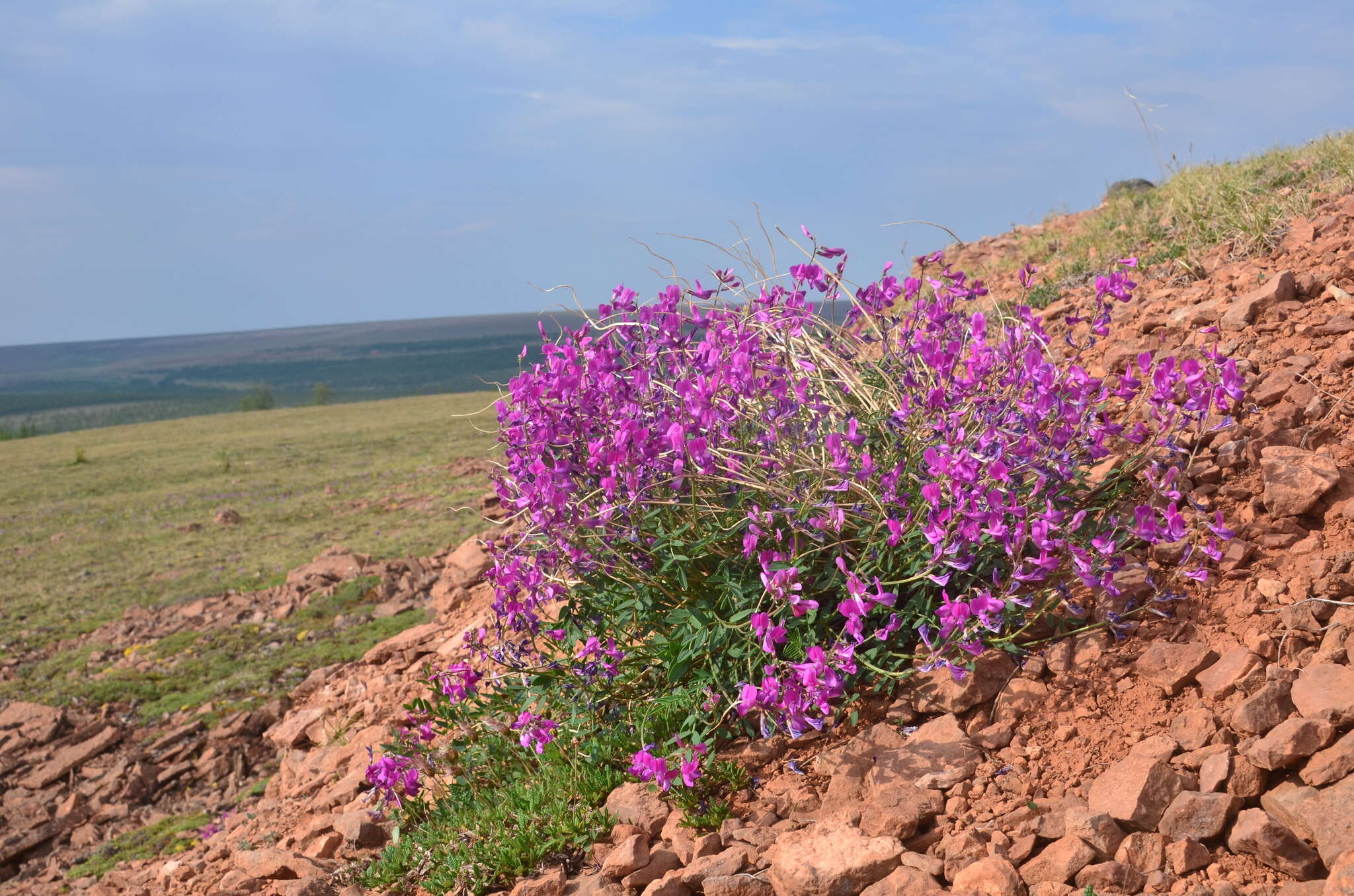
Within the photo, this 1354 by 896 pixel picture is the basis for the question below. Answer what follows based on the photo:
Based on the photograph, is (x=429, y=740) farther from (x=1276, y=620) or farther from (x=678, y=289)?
(x=1276, y=620)

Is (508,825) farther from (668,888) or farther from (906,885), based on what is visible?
(906,885)

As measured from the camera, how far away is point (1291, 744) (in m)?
2.51

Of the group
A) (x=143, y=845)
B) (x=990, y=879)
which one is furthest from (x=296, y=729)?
(x=990, y=879)

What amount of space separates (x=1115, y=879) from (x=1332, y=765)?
2.04 feet

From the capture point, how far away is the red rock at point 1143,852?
245 centimetres

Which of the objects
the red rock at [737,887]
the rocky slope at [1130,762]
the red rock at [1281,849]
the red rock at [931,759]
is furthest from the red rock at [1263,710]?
the red rock at [737,887]

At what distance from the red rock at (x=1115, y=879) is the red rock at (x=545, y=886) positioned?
1.45 m

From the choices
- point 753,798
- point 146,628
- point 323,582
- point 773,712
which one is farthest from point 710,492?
point 146,628

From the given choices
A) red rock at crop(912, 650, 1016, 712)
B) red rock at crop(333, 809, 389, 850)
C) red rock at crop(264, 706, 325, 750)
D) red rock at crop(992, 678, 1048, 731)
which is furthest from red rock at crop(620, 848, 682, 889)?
red rock at crop(264, 706, 325, 750)

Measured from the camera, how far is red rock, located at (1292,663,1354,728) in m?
2.58

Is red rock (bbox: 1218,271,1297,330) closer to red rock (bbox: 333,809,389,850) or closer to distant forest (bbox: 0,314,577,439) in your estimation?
distant forest (bbox: 0,314,577,439)

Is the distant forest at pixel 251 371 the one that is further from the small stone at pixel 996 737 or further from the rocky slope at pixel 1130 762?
the small stone at pixel 996 737

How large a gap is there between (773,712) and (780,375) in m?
1.21

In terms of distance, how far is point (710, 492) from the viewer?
11.0 feet
